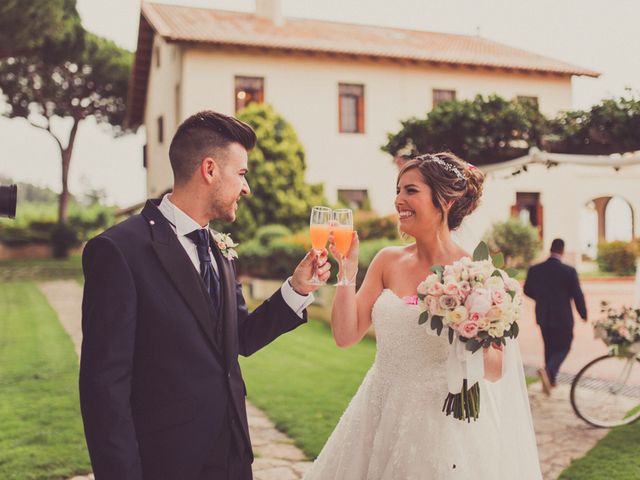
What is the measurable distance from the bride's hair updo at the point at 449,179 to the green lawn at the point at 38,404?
3.41m

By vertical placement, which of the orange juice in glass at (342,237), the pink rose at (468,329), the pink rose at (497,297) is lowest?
the pink rose at (468,329)

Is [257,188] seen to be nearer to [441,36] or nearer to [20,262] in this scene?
[441,36]

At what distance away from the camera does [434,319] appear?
276 centimetres

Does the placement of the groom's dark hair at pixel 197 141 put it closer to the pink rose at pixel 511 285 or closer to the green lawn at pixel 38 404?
the pink rose at pixel 511 285

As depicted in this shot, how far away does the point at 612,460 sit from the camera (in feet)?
17.8

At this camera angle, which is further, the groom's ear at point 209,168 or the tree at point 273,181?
the tree at point 273,181

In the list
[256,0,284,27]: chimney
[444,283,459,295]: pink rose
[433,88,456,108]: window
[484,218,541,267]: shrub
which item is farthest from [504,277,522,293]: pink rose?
[256,0,284,27]: chimney

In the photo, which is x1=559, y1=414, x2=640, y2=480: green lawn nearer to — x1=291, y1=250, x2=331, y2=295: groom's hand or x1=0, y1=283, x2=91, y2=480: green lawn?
x1=291, y1=250, x2=331, y2=295: groom's hand

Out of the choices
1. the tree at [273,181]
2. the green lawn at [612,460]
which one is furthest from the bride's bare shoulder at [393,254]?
the tree at [273,181]

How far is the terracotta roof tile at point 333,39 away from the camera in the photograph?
19203mm

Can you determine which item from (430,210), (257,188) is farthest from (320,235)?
(257,188)

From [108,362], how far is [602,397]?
616 centimetres

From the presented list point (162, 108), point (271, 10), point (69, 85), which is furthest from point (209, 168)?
point (69, 85)

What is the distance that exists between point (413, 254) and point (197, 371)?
159 cm
